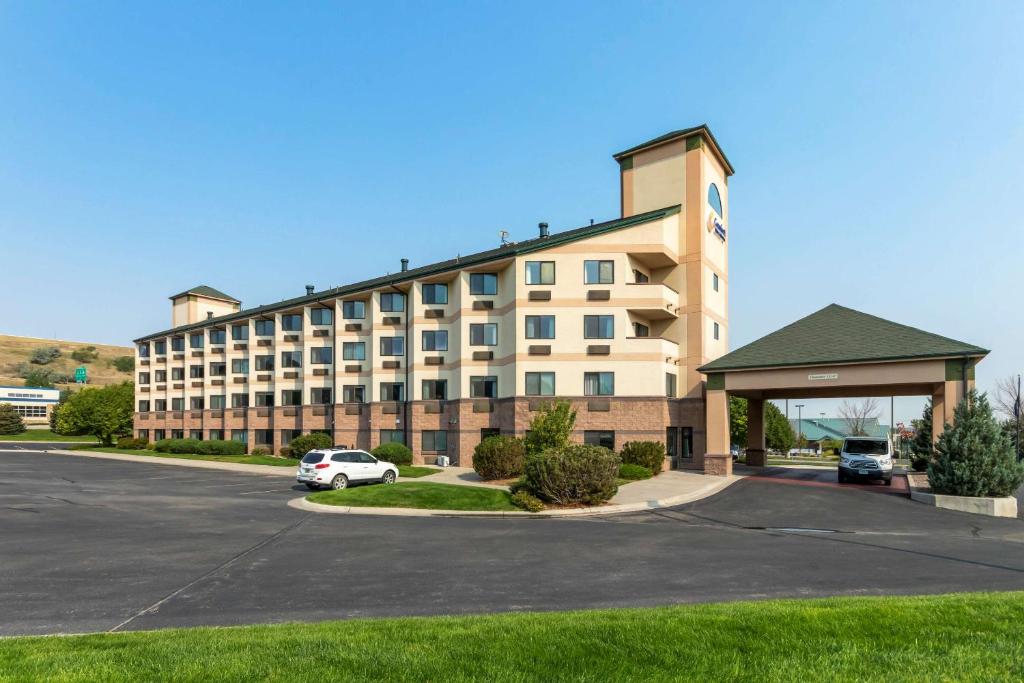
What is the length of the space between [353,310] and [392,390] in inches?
297

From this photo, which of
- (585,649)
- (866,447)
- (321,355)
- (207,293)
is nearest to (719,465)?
(866,447)

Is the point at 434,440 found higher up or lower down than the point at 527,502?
higher up

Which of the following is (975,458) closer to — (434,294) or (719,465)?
(719,465)

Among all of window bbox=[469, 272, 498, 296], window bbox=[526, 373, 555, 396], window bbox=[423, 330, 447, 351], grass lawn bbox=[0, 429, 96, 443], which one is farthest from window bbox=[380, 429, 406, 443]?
grass lawn bbox=[0, 429, 96, 443]

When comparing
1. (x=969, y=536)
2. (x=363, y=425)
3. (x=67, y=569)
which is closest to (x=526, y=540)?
(x=67, y=569)

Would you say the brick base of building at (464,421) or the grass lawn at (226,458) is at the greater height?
the brick base of building at (464,421)

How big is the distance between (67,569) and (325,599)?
20.0 ft

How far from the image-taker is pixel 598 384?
35938 mm

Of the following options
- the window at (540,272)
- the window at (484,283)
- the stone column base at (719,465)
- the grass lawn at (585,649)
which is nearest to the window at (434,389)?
the window at (484,283)

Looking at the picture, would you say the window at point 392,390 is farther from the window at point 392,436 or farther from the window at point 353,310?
the window at point 353,310

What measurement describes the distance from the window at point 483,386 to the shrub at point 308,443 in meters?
13.9

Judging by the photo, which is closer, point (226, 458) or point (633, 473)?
point (633, 473)

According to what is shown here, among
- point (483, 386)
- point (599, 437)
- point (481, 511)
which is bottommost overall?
point (481, 511)

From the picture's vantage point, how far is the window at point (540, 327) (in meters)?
36.6
